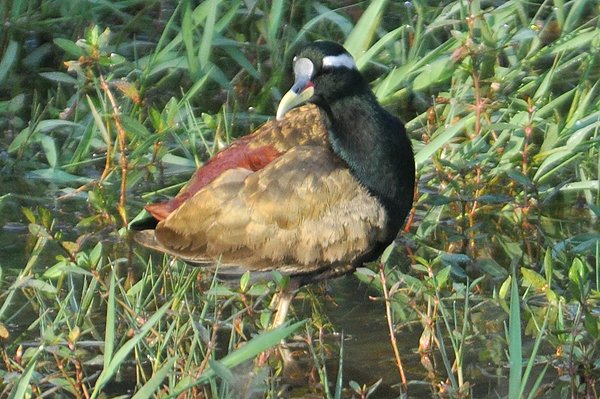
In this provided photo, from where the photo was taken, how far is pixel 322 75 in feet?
15.8

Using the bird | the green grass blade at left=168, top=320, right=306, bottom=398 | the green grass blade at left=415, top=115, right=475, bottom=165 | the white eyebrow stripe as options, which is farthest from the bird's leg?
the green grass blade at left=168, top=320, right=306, bottom=398

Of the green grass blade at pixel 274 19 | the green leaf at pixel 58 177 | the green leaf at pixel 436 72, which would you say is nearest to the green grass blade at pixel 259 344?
the green leaf at pixel 58 177

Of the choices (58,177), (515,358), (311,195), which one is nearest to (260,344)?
(515,358)

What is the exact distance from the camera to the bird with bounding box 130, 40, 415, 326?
15.6 ft

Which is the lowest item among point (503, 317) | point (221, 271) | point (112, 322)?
point (503, 317)

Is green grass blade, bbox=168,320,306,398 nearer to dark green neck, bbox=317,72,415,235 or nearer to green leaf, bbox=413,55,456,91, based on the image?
dark green neck, bbox=317,72,415,235

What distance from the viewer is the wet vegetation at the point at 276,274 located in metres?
4.05

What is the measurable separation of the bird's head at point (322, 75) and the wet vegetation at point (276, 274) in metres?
0.57

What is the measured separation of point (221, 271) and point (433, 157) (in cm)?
99

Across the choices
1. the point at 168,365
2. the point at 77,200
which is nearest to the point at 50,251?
the point at 77,200

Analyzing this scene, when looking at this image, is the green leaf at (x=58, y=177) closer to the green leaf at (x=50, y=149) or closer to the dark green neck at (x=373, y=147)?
the green leaf at (x=50, y=149)

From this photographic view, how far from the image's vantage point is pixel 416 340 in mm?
4887

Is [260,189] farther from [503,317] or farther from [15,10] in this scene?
[15,10]

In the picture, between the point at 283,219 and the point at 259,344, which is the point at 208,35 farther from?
the point at 259,344
